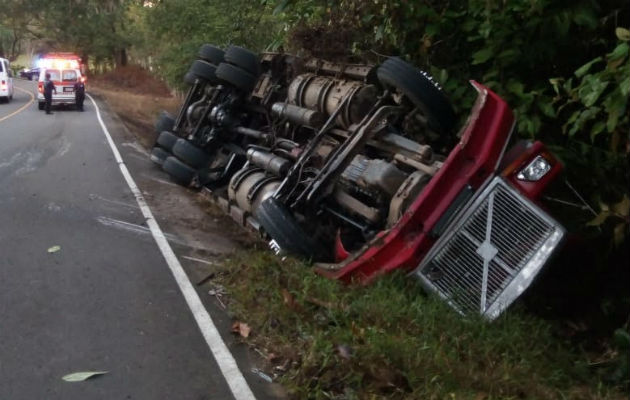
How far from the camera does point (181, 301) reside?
6383mm

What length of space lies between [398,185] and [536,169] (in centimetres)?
113

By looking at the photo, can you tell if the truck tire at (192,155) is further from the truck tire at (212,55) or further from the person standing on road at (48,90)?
the person standing on road at (48,90)

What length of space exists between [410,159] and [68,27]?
53.2 m

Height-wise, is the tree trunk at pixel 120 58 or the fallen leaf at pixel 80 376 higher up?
the fallen leaf at pixel 80 376

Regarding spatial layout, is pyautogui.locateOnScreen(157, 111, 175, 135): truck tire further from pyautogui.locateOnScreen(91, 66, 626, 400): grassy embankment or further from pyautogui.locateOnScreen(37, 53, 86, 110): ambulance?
pyautogui.locateOnScreen(37, 53, 86, 110): ambulance

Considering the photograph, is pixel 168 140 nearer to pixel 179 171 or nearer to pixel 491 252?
pixel 179 171

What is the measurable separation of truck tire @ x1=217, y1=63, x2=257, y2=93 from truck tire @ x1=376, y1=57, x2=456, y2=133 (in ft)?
14.8

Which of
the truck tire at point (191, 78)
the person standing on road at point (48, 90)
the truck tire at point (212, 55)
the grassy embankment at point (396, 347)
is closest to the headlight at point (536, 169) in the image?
the grassy embankment at point (396, 347)

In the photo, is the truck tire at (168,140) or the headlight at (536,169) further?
the truck tire at (168,140)

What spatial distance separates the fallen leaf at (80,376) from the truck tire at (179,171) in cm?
684

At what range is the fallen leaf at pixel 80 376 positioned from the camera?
15.8ft

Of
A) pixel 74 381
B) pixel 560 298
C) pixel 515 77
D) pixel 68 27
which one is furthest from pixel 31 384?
pixel 68 27

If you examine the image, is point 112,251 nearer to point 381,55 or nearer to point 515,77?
point 381,55

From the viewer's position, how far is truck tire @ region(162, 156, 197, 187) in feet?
38.1
